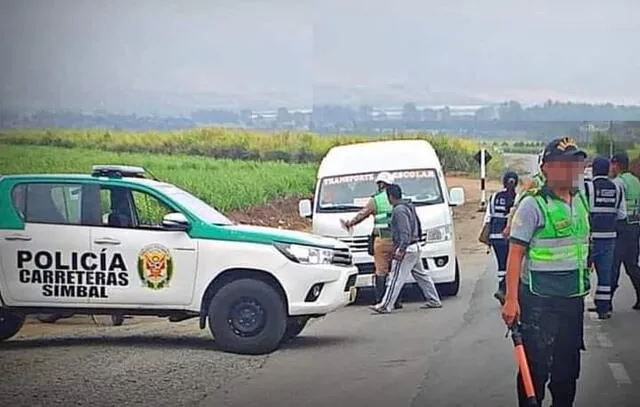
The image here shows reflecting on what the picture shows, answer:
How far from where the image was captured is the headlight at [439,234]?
7.86 meters

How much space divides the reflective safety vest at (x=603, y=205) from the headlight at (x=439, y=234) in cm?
83

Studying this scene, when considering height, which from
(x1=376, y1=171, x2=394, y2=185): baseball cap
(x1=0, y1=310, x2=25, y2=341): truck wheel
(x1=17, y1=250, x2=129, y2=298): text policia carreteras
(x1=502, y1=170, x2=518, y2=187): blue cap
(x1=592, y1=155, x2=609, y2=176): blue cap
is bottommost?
(x1=0, y1=310, x2=25, y2=341): truck wheel

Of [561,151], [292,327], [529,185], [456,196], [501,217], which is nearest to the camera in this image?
[561,151]

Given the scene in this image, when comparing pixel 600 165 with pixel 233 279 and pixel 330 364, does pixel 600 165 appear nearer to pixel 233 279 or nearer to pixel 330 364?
pixel 330 364

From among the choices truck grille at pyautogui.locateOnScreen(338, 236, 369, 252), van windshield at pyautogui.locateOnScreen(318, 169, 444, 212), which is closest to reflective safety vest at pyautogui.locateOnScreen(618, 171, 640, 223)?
van windshield at pyautogui.locateOnScreen(318, 169, 444, 212)

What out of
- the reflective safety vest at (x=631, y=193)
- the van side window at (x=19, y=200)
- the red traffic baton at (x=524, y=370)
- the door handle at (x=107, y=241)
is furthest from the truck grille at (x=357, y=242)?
the van side window at (x=19, y=200)

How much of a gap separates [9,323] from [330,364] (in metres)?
1.81

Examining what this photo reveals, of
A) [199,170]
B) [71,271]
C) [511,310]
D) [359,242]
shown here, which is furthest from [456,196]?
[71,271]

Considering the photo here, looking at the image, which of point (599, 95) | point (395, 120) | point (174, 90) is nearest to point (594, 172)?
point (599, 95)

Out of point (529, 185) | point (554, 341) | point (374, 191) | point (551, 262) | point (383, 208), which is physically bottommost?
point (554, 341)

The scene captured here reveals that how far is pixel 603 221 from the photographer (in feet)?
27.1

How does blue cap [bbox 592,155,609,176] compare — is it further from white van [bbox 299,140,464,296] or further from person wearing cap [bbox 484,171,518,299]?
white van [bbox 299,140,464,296]

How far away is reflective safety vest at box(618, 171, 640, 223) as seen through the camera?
765 centimetres

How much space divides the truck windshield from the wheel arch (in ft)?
1.16
